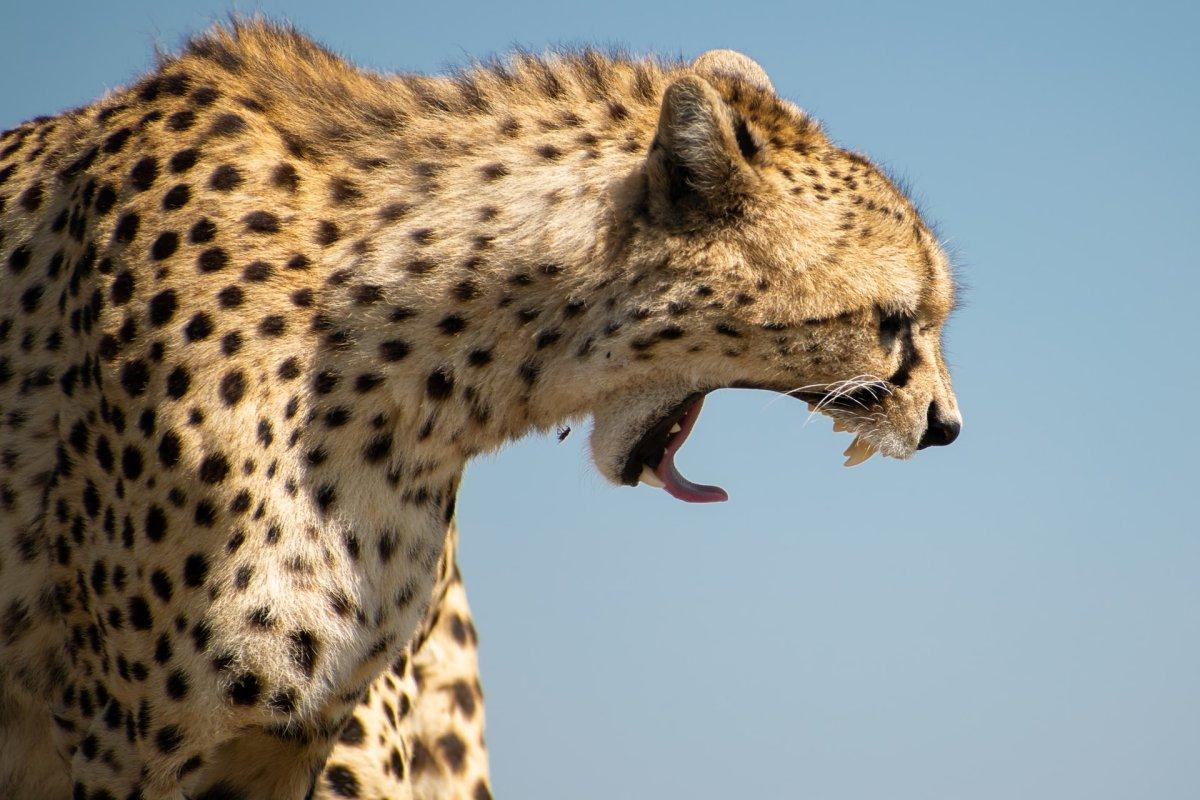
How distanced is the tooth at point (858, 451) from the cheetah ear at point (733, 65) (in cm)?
88

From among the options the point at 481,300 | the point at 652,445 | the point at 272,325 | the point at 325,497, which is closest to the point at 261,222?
the point at 272,325

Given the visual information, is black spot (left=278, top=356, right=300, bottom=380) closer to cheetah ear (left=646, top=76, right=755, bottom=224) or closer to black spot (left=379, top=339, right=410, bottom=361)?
black spot (left=379, top=339, right=410, bottom=361)

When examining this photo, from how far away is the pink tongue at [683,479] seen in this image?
3662 mm

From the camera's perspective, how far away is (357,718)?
3.90m

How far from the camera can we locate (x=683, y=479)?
3.71 meters

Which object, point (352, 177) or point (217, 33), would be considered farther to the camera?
point (217, 33)

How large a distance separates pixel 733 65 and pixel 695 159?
28.7 inches

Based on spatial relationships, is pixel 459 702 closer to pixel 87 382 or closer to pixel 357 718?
pixel 357 718

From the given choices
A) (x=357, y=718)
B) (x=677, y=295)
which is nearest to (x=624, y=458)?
(x=677, y=295)

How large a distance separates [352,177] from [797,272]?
0.96 m

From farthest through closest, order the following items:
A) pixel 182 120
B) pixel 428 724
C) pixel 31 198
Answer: pixel 428 724
pixel 31 198
pixel 182 120

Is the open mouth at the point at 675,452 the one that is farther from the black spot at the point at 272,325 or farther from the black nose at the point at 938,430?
the black spot at the point at 272,325

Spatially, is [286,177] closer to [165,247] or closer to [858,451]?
[165,247]

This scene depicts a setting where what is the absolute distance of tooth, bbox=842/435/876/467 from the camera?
3621mm
